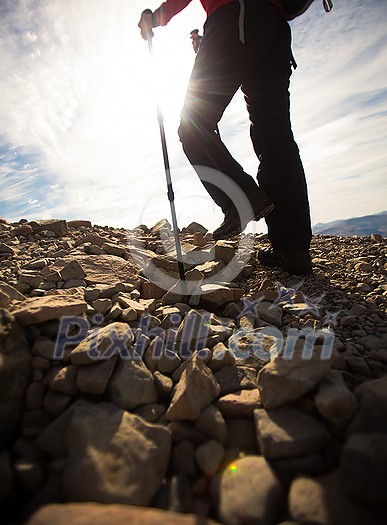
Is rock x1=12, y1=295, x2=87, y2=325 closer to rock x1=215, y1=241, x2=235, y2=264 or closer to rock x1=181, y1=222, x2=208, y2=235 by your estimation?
rock x1=215, y1=241, x2=235, y2=264

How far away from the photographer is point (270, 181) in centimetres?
291

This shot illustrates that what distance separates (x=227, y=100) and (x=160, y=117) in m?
0.68

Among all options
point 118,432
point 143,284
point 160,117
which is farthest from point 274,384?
point 160,117

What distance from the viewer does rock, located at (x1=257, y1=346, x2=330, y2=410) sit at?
133 centimetres

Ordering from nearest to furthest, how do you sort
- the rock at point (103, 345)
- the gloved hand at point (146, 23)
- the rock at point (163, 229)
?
the rock at point (103, 345) < the gloved hand at point (146, 23) < the rock at point (163, 229)

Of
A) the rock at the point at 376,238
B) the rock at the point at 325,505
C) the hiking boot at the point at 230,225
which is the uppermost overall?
the hiking boot at the point at 230,225

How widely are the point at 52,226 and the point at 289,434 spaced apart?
5.14 metres

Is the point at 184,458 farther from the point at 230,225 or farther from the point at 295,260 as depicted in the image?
the point at 295,260

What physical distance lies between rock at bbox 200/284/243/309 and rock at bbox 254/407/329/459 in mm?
1271

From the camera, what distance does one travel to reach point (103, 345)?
5.25 feet

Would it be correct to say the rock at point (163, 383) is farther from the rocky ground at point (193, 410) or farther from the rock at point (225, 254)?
the rock at point (225, 254)

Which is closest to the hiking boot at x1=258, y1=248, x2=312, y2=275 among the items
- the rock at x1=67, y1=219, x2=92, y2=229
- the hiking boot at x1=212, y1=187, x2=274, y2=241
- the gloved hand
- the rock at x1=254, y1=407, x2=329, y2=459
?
the hiking boot at x1=212, y1=187, x2=274, y2=241

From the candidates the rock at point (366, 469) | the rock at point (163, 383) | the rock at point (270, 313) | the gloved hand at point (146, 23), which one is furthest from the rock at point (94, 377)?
the gloved hand at point (146, 23)

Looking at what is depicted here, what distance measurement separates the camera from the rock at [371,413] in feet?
3.68
